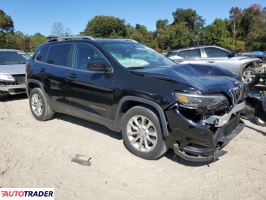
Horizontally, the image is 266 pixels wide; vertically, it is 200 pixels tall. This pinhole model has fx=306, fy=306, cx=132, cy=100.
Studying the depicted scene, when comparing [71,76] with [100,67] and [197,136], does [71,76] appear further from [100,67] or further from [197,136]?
[197,136]

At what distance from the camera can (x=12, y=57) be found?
11.1 m

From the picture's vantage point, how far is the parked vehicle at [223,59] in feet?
41.3

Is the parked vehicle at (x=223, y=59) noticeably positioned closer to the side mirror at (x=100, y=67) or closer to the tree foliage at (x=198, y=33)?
the side mirror at (x=100, y=67)

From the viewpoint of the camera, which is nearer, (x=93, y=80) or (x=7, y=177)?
(x=7, y=177)

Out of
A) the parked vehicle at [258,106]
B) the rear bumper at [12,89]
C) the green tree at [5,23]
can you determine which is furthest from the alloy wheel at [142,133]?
the green tree at [5,23]

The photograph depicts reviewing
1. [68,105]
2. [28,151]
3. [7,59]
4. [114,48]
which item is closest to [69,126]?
[68,105]

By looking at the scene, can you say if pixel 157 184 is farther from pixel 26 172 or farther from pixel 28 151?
pixel 28 151

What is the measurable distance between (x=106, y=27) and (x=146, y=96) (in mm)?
78071

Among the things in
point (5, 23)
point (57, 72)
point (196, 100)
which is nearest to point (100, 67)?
point (57, 72)

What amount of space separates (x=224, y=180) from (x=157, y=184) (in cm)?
88

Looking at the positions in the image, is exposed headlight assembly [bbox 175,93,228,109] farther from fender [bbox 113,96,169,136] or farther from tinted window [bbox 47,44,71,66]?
tinted window [bbox 47,44,71,66]

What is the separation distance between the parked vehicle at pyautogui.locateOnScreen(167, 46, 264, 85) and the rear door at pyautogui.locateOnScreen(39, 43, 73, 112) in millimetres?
7401

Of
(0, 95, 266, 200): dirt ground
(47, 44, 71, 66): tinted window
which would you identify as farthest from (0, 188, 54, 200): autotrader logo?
(47, 44, 71, 66): tinted window

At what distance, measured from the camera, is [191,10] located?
71188mm
